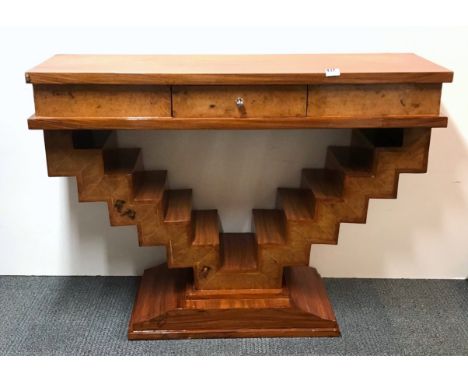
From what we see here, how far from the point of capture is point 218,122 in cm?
130

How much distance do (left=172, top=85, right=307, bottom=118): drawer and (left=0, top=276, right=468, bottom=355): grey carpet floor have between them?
2.38 feet

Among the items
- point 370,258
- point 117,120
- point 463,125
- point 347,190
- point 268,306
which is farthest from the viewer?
point 370,258

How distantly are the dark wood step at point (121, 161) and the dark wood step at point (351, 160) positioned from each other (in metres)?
0.62

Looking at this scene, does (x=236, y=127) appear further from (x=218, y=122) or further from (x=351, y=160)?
(x=351, y=160)

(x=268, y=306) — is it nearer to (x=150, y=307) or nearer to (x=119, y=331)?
(x=150, y=307)

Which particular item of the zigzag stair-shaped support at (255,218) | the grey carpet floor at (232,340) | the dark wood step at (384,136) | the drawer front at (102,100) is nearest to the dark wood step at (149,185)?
the zigzag stair-shaped support at (255,218)

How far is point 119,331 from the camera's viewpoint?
5.39ft

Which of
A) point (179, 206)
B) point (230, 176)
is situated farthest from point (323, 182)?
point (179, 206)

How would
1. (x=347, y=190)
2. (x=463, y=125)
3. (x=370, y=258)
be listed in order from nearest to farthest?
(x=347, y=190) < (x=463, y=125) < (x=370, y=258)

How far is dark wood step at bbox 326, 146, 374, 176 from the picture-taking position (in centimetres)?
151

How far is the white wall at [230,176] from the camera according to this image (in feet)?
5.37

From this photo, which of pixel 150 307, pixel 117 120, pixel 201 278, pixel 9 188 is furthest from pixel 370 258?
pixel 9 188

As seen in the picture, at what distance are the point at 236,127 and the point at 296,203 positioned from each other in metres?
0.46

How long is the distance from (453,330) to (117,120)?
4.04 feet
